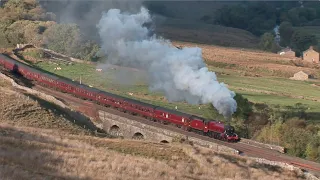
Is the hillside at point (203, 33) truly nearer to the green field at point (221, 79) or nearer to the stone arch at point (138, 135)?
the green field at point (221, 79)

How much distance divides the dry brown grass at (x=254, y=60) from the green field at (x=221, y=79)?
13853mm

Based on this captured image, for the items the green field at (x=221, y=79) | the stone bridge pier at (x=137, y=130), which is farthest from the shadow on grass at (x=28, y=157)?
the green field at (x=221, y=79)

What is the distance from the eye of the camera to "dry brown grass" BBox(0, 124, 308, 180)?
106ft

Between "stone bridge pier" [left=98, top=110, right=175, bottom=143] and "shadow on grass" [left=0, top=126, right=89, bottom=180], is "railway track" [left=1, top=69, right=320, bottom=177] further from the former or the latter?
"shadow on grass" [left=0, top=126, right=89, bottom=180]

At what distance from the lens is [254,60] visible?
440ft

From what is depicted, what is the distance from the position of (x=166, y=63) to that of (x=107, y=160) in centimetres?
2156

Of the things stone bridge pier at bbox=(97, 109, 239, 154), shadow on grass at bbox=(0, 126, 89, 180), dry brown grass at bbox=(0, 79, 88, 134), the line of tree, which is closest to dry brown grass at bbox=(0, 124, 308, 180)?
shadow on grass at bbox=(0, 126, 89, 180)

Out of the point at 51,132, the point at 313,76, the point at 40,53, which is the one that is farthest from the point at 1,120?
the point at 313,76

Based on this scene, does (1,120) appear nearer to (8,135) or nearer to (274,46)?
(8,135)

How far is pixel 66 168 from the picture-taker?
32.9 meters

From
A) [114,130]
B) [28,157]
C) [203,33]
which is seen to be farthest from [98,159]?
[203,33]

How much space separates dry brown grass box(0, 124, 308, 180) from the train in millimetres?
5154

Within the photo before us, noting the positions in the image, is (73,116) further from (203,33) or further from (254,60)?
(203,33)

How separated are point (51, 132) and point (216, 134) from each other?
1546 centimetres
